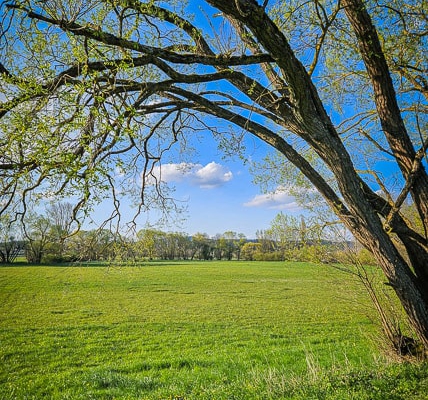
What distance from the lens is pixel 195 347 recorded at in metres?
12.5

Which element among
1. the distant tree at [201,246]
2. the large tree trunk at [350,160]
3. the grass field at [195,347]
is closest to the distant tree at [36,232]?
the grass field at [195,347]

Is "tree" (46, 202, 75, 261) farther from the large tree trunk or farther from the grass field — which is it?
the large tree trunk

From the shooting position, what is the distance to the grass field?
601 cm

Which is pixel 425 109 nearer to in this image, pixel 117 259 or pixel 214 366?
pixel 117 259

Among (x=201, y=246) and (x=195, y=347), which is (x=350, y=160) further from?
(x=201, y=246)

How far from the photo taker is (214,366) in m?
9.80

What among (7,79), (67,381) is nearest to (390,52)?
(7,79)

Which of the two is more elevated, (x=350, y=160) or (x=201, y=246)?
(x=350, y=160)

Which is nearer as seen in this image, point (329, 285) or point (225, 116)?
point (225, 116)

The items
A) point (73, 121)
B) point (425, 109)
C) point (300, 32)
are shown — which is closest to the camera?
point (73, 121)

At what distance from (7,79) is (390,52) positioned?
6.59m

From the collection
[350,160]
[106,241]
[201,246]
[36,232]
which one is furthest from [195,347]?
[201,246]

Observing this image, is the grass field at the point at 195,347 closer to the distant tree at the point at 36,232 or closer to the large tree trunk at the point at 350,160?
the distant tree at the point at 36,232

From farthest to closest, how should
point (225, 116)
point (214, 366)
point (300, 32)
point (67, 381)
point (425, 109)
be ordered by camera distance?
point (214, 366)
point (67, 381)
point (425, 109)
point (300, 32)
point (225, 116)
